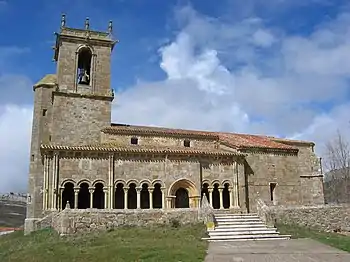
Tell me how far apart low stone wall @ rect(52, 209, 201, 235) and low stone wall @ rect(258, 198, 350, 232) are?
4934mm

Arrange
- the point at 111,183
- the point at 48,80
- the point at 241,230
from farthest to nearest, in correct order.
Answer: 1. the point at 48,80
2. the point at 111,183
3. the point at 241,230

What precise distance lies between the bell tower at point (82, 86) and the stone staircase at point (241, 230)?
1411 cm

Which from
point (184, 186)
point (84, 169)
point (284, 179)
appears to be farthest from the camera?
point (284, 179)

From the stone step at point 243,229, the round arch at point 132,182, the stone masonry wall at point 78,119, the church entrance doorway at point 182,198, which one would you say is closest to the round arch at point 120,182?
the round arch at point 132,182

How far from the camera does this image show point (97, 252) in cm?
1537

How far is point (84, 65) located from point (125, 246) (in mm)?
21868

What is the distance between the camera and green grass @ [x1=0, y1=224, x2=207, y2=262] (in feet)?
47.4

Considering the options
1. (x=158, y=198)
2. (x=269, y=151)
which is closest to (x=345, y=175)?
Result: (x=269, y=151)

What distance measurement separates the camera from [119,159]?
1129 inches

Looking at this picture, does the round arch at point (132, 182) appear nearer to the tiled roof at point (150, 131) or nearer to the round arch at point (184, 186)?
the round arch at point (184, 186)

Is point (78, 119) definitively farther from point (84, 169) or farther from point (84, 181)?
point (84, 181)

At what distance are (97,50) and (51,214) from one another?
15.0 metres

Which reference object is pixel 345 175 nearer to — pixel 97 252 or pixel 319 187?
pixel 319 187

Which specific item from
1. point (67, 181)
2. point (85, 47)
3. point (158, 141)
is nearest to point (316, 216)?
point (158, 141)
